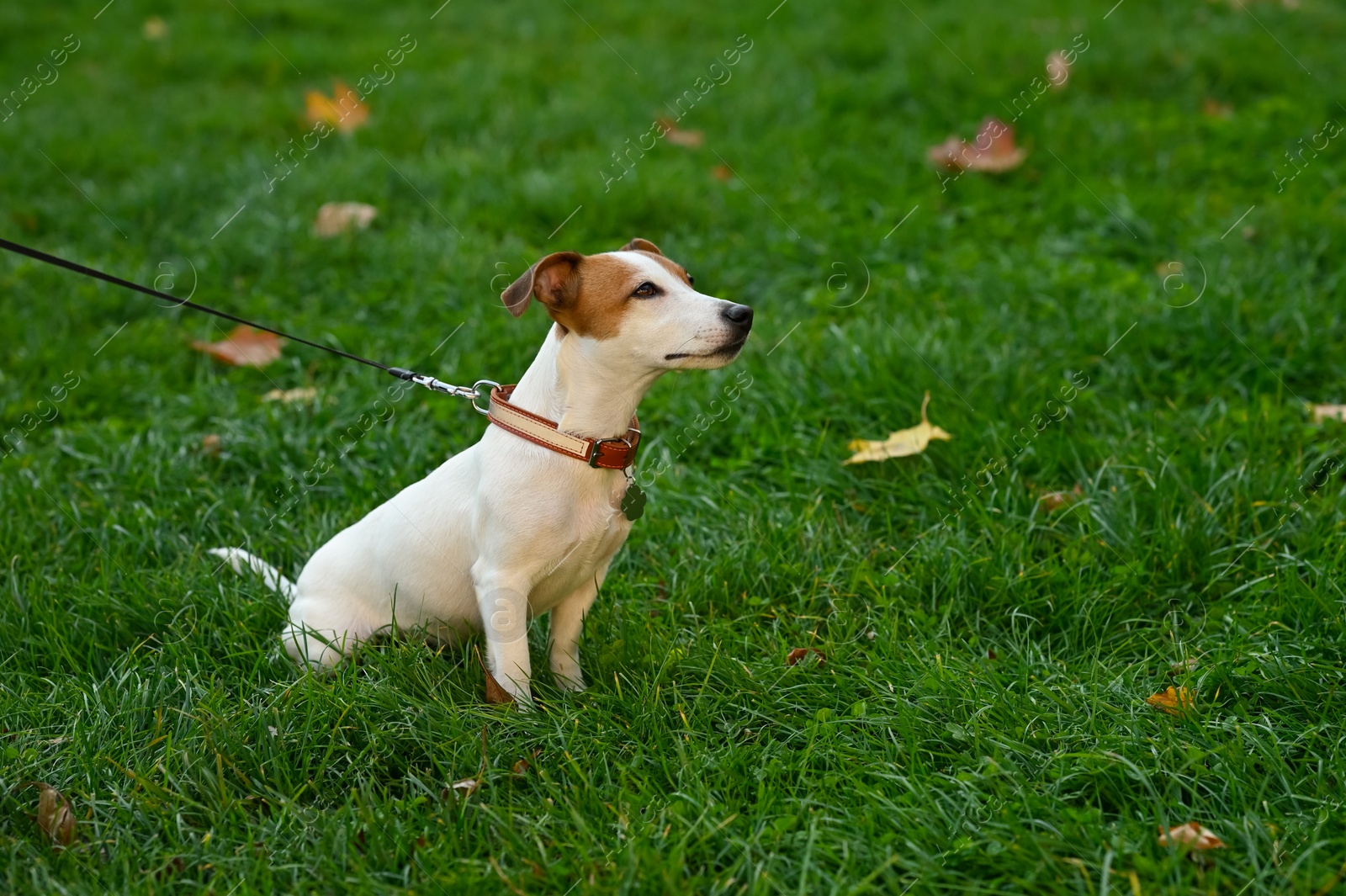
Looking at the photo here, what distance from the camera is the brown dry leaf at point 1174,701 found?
2.54m

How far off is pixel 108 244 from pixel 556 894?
4.85 m

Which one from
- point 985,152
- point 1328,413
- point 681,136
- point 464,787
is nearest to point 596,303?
point 464,787

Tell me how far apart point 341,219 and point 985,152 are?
→ 3454 mm

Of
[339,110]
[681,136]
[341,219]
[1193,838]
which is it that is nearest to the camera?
[1193,838]

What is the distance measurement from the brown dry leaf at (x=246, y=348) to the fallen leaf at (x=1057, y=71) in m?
4.69

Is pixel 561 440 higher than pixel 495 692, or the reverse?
pixel 561 440

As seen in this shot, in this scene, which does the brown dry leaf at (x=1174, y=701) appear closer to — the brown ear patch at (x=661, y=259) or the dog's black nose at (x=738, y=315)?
the dog's black nose at (x=738, y=315)

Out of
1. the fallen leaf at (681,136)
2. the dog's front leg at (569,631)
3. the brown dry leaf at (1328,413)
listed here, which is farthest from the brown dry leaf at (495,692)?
the fallen leaf at (681,136)

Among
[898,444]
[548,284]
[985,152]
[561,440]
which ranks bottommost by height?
[985,152]

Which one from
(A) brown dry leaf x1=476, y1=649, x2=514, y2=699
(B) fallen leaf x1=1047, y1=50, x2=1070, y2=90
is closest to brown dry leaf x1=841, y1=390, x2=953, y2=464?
(A) brown dry leaf x1=476, y1=649, x2=514, y2=699

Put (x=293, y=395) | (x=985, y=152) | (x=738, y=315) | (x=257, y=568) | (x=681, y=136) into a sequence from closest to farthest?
(x=738, y=315), (x=257, y=568), (x=293, y=395), (x=985, y=152), (x=681, y=136)

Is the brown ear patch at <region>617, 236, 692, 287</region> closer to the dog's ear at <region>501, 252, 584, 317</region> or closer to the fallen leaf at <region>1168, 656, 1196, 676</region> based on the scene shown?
the dog's ear at <region>501, 252, 584, 317</region>

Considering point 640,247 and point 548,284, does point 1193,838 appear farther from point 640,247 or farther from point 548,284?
point 640,247

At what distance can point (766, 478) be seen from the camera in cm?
385
